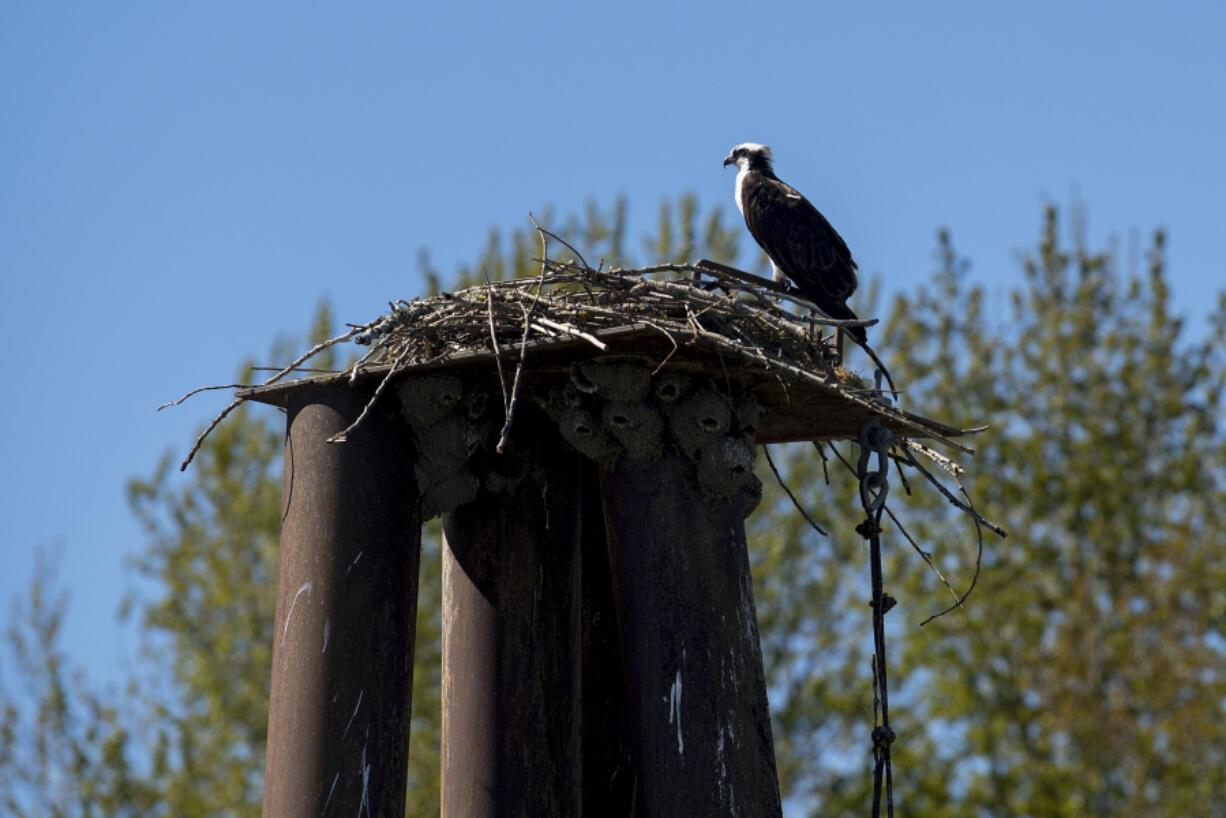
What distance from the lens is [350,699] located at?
5121 millimetres

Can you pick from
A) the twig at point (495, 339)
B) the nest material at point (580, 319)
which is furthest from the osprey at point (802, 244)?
the twig at point (495, 339)

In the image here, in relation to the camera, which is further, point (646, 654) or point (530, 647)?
point (530, 647)

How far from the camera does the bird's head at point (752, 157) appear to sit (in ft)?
32.9

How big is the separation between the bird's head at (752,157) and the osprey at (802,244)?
0.74 meters

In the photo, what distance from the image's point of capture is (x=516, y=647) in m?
5.67

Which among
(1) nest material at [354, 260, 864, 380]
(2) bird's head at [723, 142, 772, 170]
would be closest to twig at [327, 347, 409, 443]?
(1) nest material at [354, 260, 864, 380]

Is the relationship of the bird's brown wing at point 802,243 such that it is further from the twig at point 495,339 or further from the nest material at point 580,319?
the twig at point 495,339

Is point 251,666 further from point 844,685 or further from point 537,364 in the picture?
point 537,364

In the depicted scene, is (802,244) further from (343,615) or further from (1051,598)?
(1051,598)

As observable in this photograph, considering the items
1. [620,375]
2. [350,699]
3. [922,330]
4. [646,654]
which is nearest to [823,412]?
[620,375]

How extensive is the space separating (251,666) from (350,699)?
1432 cm

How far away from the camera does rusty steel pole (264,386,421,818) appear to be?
198 inches

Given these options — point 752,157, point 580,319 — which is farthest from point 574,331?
point 752,157

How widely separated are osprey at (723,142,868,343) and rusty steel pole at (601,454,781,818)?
9.76 feet
